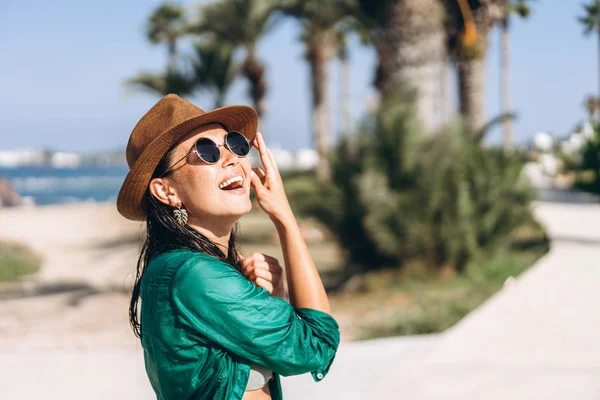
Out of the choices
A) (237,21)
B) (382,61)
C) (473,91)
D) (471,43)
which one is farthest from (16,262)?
(471,43)

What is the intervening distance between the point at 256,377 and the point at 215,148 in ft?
1.84

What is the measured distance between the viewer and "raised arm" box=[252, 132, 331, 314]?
5.71 ft

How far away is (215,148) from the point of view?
181 centimetres

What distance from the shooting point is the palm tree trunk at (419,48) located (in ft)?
34.6

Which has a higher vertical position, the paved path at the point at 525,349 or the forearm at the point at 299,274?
the forearm at the point at 299,274

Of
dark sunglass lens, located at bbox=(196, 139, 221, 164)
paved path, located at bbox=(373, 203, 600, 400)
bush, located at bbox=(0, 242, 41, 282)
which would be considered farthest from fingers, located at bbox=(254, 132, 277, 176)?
bush, located at bbox=(0, 242, 41, 282)

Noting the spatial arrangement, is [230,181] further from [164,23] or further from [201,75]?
[164,23]

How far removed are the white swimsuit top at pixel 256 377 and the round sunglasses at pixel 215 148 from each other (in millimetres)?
504

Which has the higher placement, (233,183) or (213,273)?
(233,183)

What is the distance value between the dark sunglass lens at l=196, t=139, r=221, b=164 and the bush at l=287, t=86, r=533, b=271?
785 centimetres

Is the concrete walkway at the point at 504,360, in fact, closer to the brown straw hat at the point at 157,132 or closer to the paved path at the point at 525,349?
the paved path at the point at 525,349

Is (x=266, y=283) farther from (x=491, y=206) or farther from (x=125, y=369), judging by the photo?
(x=491, y=206)

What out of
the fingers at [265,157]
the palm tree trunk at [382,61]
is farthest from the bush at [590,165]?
the fingers at [265,157]

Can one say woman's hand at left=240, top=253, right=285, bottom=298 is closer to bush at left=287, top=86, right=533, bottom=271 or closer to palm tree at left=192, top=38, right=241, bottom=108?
bush at left=287, top=86, right=533, bottom=271
